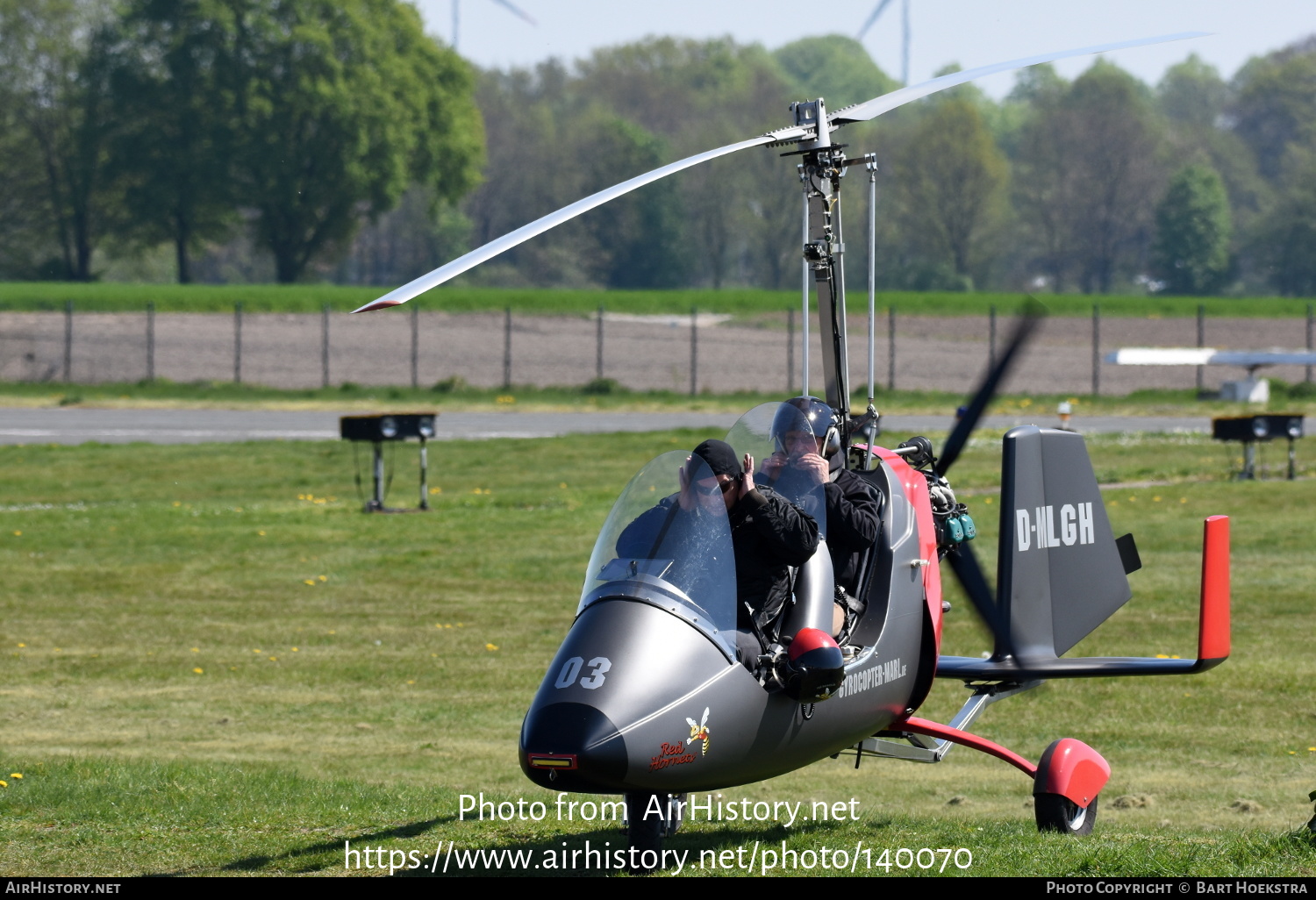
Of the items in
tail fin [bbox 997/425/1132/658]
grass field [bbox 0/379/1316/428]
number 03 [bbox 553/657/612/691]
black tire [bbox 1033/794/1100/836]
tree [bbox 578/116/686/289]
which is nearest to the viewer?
number 03 [bbox 553/657/612/691]

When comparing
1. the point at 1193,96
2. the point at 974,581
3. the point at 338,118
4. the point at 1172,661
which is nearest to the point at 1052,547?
the point at 974,581

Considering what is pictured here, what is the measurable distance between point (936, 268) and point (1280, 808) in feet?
252

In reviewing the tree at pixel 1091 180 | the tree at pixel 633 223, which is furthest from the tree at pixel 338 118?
the tree at pixel 1091 180

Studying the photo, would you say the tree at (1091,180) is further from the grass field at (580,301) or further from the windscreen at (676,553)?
the windscreen at (676,553)

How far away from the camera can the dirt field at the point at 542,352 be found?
5122 centimetres

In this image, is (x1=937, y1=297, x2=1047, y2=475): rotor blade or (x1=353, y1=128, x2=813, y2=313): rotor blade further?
(x1=937, y1=297, x2=1047, y2=475): rotor blade

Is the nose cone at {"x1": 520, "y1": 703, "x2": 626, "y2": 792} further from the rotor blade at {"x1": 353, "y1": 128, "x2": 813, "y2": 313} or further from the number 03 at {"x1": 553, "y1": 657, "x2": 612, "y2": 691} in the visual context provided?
the rotor blade at {"x1": 353, "y1": 128, "x2": 813, "y2": 313}

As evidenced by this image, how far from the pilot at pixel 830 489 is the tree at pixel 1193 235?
8967cm

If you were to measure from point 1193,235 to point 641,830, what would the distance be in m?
92.6

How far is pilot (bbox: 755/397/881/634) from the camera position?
703cm

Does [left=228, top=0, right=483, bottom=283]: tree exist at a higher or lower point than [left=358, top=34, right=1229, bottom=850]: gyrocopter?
higher

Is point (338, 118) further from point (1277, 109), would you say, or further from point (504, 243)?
point (1277, 109)

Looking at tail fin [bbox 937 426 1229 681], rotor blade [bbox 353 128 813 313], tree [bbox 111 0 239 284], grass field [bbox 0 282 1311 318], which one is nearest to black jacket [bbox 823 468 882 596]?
tail fin [bbox 937 426 1229 681]

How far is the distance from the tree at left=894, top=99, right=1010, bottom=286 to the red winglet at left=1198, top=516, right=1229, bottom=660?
71.9 m
